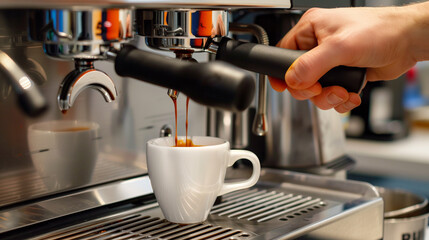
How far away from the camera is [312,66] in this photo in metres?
0.52

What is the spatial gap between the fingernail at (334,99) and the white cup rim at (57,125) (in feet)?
0.82

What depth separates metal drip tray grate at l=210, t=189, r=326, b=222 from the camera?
25.4 inches

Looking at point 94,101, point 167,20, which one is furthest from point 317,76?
point 94,101

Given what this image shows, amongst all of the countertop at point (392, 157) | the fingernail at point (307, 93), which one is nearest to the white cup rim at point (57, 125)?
the fingernail at point (307, 93)

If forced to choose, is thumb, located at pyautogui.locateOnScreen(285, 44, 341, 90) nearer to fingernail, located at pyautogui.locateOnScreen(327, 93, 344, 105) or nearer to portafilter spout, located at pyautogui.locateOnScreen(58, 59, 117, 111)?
fingernail, located at pyautogui.locateOnScreen(327, 93, 344, 105)

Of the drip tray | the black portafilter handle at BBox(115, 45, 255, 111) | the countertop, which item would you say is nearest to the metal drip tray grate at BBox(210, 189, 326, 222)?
the drip tray

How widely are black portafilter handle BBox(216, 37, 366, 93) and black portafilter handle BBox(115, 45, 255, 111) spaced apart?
0.35 ft

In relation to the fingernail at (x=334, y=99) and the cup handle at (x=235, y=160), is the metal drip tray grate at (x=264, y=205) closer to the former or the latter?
the cup handle at (x=235, y=160)

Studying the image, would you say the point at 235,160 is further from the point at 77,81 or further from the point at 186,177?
the point at 77,81

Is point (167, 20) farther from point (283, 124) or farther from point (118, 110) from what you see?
point (283, 124)

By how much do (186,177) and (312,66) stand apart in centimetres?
16

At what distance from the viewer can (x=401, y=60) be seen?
0.63 meters

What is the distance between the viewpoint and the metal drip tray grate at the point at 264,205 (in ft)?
2.11

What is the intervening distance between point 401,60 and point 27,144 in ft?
1.28
